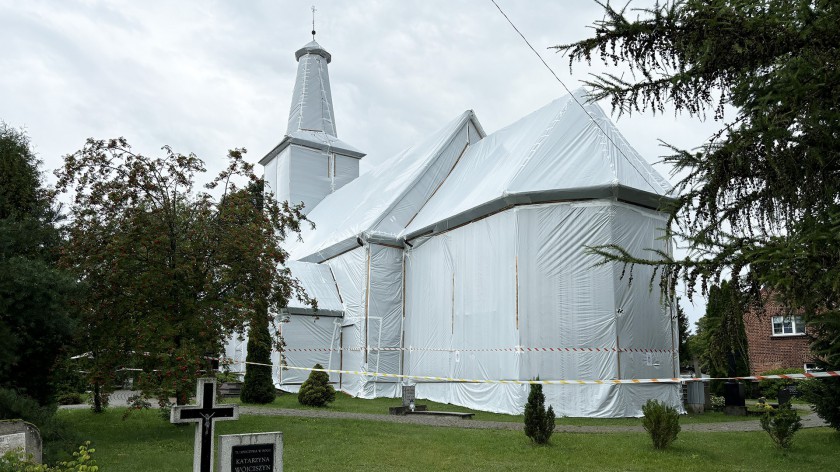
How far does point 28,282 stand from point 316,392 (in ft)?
32.8

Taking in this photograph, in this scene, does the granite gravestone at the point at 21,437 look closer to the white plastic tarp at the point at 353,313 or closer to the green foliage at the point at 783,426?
the green foliage at the point at 783,426

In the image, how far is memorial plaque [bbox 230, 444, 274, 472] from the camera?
609cm

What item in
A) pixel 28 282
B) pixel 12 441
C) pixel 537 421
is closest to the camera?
pixel 12 441

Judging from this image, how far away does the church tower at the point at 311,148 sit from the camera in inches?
1409

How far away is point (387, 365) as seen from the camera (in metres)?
23.4

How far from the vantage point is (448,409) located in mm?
18719

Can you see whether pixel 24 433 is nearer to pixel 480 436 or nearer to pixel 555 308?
pixel 480 436

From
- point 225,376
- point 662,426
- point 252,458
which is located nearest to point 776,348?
point 662,426

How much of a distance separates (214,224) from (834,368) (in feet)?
36.6

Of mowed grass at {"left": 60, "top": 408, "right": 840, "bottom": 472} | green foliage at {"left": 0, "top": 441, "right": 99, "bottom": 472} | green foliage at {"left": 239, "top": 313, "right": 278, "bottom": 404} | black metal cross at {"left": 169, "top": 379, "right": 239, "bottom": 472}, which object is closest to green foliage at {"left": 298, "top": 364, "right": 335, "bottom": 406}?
green foliage at {"left": 239, "top": 313, "right": 278, "bottom": 404}

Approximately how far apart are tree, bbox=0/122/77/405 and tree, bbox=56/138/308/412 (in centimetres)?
57

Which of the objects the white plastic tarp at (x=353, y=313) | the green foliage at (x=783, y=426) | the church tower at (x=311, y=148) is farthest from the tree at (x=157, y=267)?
the church tower at (x=311, y=148)

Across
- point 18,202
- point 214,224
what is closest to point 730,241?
point 214,224

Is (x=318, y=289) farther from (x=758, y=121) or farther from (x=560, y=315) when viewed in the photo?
(x=758, y=121)
